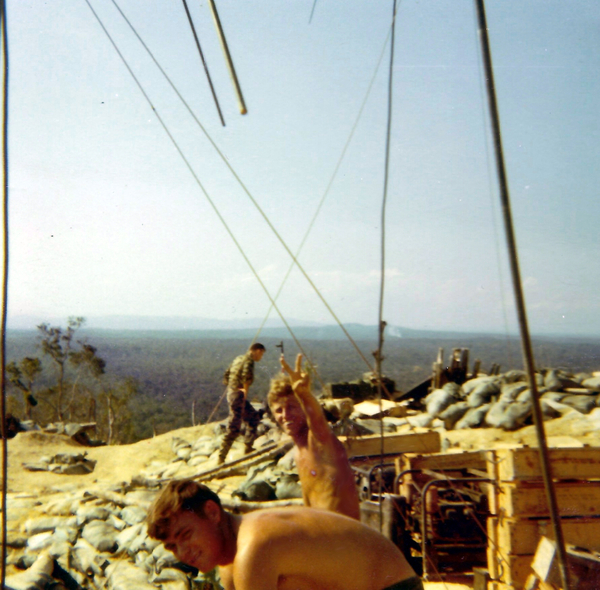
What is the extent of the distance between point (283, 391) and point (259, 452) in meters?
5.39

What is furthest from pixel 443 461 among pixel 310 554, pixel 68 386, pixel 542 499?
pixel 68 386

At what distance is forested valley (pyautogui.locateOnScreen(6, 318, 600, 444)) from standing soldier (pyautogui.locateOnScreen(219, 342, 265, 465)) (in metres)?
1.20

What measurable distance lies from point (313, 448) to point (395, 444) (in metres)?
3.89

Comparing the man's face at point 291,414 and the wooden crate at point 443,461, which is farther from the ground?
the man's face at point 291,414

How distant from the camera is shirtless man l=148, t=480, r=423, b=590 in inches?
80.0

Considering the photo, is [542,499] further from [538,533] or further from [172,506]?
[172,506]

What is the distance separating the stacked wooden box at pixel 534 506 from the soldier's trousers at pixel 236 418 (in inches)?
210

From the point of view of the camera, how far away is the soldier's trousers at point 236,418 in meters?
8.50

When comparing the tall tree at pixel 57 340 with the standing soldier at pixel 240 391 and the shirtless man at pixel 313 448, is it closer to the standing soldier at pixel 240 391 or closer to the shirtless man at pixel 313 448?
the standing soldier at pixel 240 391

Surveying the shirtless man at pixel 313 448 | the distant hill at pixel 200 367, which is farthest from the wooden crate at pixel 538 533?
the distant hill at pixel 200 367

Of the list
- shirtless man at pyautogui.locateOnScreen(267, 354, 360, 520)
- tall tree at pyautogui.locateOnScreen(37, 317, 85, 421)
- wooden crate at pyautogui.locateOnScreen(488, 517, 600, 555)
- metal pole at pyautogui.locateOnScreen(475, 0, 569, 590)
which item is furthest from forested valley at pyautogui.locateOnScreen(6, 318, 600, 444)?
metal pole at pyautogui.locateOnScreen(475, 0, 569, 590)

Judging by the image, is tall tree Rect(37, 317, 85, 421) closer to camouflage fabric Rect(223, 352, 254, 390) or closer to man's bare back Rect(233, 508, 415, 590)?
camouflage fabric Rect(223, 352, 254, 390)

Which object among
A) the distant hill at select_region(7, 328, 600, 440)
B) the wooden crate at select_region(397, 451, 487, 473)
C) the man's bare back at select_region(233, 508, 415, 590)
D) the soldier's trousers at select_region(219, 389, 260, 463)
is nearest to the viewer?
the man's bare back at select_region(233, 508, 415, 590)

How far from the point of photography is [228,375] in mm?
8758
